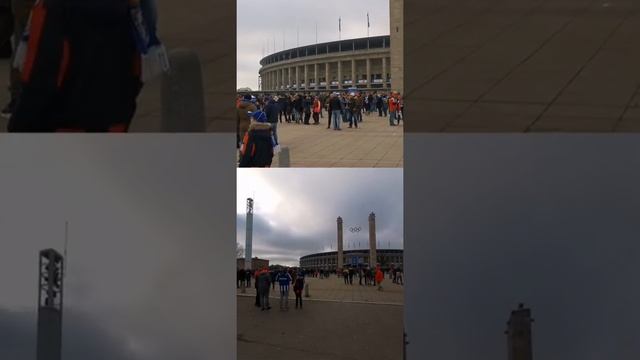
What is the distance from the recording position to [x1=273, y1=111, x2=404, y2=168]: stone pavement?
338 centimetres

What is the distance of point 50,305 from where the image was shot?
318 centimetres

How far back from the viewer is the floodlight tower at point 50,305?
314 cm

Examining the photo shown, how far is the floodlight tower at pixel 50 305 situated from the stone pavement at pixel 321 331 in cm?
98

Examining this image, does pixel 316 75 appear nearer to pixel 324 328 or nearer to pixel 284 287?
pixel 284 287

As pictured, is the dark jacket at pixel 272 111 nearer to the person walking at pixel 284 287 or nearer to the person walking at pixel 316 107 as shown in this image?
the person walking at pixel 316 107

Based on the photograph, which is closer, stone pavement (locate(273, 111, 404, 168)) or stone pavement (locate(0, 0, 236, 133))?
stone pavement (locate(0, 0, 236, 133))

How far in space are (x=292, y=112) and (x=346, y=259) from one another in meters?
1.12

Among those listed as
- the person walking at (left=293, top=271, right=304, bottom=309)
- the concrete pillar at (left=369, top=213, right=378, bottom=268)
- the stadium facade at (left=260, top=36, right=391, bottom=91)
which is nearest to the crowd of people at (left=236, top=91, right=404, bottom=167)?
the stadium facade at (left=260, top=36, right=391, bottom=91)

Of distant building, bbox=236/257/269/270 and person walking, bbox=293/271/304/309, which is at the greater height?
distant building, bbox=236/257/269/270

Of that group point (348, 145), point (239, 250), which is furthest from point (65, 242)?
point (348, 145)

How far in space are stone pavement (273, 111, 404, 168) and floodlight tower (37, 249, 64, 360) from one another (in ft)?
4.39

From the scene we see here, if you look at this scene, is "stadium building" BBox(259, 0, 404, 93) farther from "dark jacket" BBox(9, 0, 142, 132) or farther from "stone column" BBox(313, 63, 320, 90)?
"dark jacket" BBox(9, 0, 142, 132)

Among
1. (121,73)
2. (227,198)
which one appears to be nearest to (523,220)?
(227,198)

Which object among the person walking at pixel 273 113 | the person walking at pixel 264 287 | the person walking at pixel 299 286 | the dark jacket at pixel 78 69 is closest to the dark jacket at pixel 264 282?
the person walking at pixel 264 287
